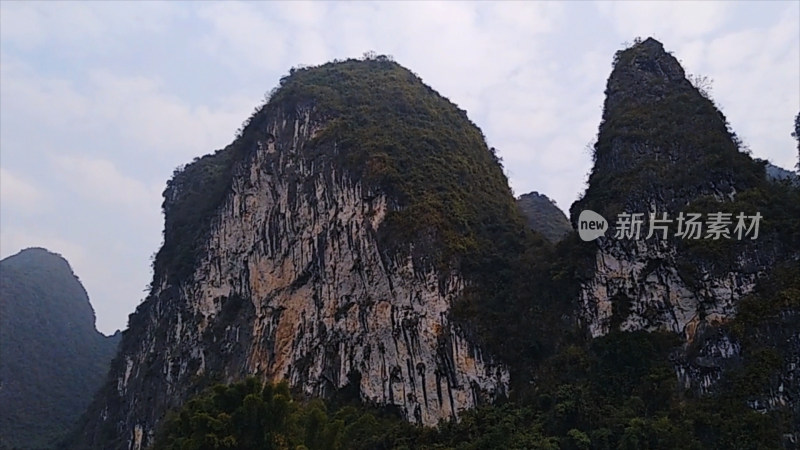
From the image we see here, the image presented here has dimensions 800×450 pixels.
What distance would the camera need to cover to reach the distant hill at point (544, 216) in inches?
1307

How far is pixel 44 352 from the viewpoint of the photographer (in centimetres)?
4722

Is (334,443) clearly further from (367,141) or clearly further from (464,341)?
(367,141)

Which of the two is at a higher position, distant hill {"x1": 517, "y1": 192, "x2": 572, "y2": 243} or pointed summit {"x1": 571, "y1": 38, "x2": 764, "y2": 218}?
distant hill {"x1": 517, "y1": 192, "x2": 572, "y2": 243}

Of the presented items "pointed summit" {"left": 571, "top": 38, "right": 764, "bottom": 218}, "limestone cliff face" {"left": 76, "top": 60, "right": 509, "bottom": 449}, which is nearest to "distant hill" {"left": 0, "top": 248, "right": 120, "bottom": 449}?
"limestone cliff face" {"left": 76, "top": 60, "right": 509, "bottom": 449}

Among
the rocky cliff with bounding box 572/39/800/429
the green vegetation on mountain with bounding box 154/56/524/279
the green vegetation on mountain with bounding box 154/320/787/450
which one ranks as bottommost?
the green vegetation on mountain with bounding box 154/320/787/450

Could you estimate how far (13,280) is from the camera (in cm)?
5531

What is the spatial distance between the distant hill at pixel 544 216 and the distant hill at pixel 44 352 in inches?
1012

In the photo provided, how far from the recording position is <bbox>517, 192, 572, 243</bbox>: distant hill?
33.2 metres

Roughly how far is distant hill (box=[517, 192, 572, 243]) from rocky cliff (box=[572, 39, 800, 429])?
12.5m

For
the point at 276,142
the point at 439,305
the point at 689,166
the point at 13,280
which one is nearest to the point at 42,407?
the point at 13,280

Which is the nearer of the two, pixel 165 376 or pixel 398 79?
pixel 165 376

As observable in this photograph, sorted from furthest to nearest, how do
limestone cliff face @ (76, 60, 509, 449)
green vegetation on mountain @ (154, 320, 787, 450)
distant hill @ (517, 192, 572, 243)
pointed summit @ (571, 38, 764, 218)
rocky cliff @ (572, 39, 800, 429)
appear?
distant hill @ (517, 192, 572, 243) < limestone cliff face @ (76, 60, 509, 449) < pointed summit @ (571, 38, 764, 218) < rocky cliff @ (572, 39, 800, 429) < green vegetation on mountain @ (154, 320, 787, 450)

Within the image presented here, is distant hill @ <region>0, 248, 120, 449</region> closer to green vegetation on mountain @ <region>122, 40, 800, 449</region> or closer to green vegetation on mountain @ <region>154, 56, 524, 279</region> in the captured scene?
green vegetation on mountain @ <region>154, 56, 524, 279</region>

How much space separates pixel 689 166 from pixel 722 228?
2.22 metres
